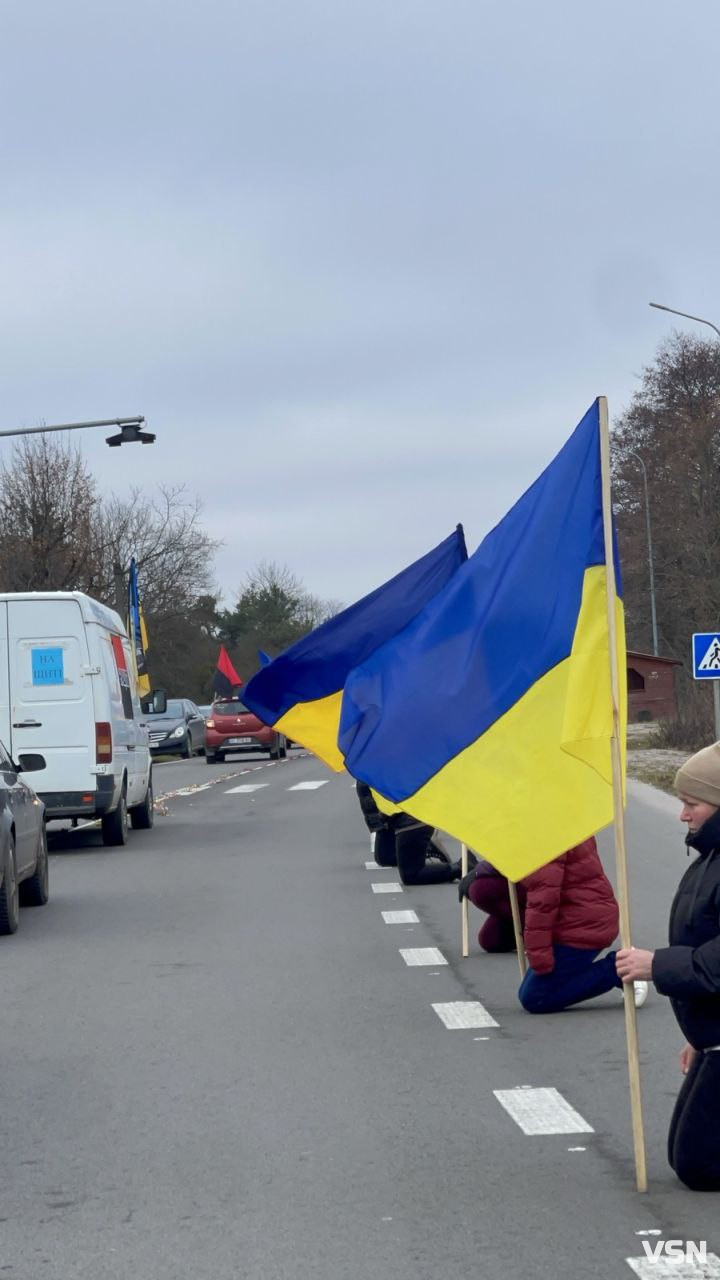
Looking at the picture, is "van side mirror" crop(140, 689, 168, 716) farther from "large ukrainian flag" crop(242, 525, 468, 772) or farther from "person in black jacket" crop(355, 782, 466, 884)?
"large ukrainian flag" crop(242, 525, 468, 772)

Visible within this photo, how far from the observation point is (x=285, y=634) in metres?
129

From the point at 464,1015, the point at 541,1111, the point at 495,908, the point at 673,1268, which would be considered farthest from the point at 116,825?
the point at 673,1268

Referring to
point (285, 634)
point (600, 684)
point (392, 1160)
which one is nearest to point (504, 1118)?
point (392, 1160)

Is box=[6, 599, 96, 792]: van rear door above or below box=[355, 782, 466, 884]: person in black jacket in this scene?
above

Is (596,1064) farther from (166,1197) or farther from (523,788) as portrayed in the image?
(166,1197)

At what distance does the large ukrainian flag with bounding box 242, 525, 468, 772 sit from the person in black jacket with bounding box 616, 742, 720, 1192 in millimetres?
6612

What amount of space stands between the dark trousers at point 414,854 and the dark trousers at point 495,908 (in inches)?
146

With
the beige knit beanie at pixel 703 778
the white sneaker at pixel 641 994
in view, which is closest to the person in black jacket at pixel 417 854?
the white sneaker at pixel 641 994

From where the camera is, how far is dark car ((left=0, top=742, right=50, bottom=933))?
12352mm

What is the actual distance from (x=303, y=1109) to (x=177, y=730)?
45489mm

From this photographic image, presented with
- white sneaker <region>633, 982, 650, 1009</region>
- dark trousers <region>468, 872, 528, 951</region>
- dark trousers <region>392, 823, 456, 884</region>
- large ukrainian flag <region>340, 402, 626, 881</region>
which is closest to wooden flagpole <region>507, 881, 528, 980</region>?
dark trousers <region>468, 872, 528, 951</region>

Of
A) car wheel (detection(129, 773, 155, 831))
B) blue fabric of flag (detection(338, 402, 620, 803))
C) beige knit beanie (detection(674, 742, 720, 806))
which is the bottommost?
car wheel (detection(129, 773, 155, 831))

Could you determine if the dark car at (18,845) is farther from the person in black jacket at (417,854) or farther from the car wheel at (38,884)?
the person in black jacket at (417,854)

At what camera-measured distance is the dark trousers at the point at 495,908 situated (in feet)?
33.9
